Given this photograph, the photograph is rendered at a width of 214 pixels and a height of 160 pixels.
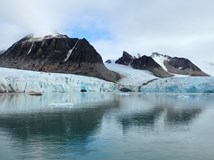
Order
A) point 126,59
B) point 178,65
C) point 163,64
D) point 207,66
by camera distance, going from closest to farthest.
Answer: point 126,59 → point 178,65 → point 163,64 → point 207,66

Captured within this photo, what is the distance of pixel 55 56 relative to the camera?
9969cm

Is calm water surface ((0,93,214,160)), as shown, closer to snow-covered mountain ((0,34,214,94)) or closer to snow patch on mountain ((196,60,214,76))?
snow-covered mountain ((0,34,214,94))

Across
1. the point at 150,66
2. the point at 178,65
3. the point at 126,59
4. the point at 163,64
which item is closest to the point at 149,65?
the point at 150,66

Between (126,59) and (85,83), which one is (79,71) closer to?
(126,59)

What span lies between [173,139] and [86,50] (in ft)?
292

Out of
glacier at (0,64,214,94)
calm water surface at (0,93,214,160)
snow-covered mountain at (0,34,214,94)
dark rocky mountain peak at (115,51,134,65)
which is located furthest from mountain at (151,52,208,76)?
calm water surface at (0,93,214,160)

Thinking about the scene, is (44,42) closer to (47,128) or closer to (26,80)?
(26,80)

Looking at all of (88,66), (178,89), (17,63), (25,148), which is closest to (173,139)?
(25,148)

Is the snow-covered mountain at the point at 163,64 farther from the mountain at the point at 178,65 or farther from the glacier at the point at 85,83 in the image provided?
the glacier at the point at 85,83

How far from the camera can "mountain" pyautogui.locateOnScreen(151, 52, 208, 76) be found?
128 meters

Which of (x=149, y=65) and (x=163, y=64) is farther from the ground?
(x=163, y=64)

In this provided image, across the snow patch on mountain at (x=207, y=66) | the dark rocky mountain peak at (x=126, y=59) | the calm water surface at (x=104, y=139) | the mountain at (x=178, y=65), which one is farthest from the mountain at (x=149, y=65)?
the calm water surface at (x=104, y=139)

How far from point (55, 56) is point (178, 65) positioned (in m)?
52.4

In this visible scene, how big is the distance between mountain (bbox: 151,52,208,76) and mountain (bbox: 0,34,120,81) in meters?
39.1
